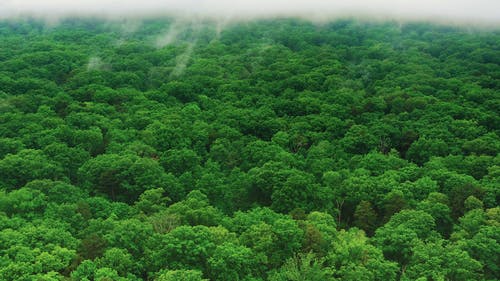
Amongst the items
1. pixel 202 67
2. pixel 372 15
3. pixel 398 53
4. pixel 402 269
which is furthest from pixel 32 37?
pixel 402 269

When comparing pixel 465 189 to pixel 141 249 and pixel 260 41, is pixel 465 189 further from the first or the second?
pixel 260 41

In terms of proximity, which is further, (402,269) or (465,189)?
(465,189)

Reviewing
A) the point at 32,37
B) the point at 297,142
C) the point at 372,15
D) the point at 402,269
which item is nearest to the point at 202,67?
the point at 297,142

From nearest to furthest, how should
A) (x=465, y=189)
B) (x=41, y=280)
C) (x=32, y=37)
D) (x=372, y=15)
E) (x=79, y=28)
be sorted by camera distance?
(x=41, y=280) < (x=465, y=189) < (x=32, y=37) < (x=79, y=28) < (x=372, y=15)

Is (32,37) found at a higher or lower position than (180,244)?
lower

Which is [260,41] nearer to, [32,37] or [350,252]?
[32,37]

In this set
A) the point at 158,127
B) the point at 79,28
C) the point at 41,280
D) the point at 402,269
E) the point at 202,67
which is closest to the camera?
the point at 41,280
